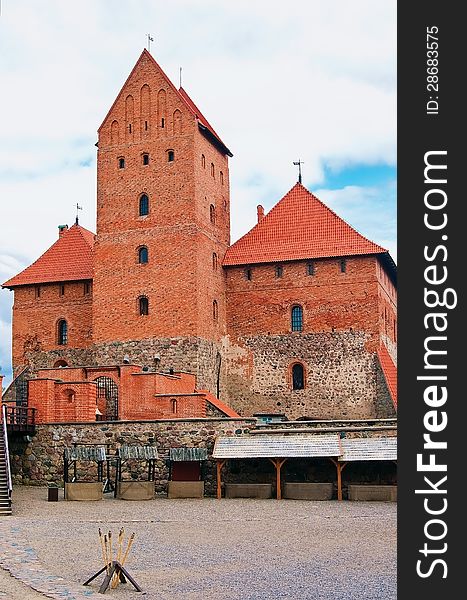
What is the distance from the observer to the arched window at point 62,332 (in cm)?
3825

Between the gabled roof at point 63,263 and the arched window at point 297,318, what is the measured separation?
29.8 ft

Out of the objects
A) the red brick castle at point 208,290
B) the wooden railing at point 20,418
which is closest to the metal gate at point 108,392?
the red brick castle at point 208,290

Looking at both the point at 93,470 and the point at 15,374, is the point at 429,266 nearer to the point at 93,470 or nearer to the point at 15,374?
the point at 93,470

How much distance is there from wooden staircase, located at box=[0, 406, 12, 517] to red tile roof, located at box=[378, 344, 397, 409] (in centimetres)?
1465

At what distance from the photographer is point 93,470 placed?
27734 millimetres

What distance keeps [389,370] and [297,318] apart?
462 centimetres

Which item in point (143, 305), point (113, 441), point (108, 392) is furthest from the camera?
point (143, 305)

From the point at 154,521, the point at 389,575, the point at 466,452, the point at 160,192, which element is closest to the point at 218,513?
the point at 154,521

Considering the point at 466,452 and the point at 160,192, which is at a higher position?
the point at 160,192

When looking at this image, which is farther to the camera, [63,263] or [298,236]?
[63,263]

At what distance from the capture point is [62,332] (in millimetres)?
38438

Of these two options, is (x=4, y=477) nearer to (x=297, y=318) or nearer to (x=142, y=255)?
(x=142, y=255)

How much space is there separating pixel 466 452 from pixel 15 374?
3302cm

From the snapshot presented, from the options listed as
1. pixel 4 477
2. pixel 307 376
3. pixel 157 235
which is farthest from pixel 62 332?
pixel 4 477
